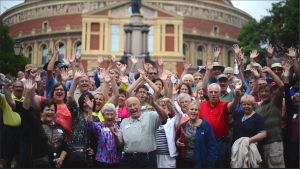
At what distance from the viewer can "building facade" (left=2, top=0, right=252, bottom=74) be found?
48031mm

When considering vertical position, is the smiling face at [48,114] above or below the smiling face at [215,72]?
below

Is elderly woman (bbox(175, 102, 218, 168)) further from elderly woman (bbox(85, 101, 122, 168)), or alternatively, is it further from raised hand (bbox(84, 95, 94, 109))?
raised hand (bbox(84, 95, 94, 109))

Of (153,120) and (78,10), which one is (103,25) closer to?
(78,10)

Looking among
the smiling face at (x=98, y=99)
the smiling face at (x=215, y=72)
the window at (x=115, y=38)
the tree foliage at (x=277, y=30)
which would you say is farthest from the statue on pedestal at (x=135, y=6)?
the window at (x=115, y=38)

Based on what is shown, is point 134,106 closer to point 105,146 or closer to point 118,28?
point 105,146

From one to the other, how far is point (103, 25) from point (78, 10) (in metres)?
12.0

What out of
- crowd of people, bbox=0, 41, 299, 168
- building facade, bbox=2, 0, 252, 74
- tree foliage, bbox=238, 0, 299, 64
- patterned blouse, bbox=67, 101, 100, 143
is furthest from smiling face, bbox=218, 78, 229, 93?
building facade, bbox=2, 0, 252, 74

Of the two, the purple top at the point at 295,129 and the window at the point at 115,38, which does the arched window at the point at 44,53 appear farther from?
the purple top at the point at 295,129

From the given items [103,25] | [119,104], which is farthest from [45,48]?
[119,104]

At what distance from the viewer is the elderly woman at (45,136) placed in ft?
19.7

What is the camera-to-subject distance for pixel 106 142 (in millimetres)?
6453

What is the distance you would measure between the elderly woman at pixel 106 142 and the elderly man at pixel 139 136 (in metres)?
0.18

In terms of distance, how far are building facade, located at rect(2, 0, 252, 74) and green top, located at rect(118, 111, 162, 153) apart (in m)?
40.3

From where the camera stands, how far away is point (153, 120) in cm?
643
